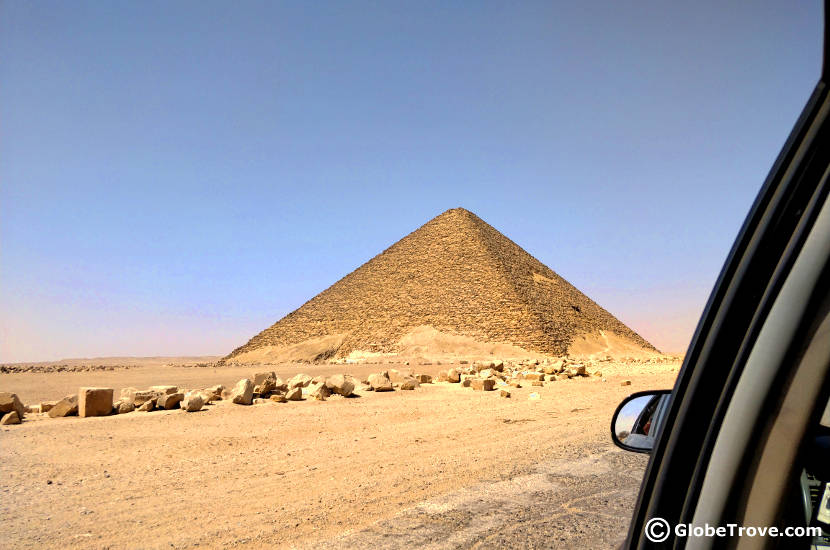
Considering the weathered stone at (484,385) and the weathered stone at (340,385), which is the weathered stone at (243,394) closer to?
the weathered stone at (340,385)

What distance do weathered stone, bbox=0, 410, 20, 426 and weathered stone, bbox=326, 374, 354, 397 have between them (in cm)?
631

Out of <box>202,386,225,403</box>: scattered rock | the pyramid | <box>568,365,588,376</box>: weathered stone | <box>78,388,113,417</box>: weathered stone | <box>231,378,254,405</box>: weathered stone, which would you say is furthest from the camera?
the pyramid

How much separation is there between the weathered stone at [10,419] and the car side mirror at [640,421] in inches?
441

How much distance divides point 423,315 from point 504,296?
1143 cm

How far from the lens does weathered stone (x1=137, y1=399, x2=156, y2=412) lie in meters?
11.2

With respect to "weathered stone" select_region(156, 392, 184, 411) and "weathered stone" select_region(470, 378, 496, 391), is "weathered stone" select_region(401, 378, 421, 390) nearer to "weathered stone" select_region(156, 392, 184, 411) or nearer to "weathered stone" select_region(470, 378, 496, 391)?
"weathered stone" select_region(470, 378, 496, 391)

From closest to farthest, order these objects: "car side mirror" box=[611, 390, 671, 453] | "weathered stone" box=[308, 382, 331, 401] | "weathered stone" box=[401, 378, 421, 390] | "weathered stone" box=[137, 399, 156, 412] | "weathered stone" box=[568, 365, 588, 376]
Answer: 1. "car side mirror" box=[611, 390, 671, 453]
2. "weathered stone" box=[137, 399, 156, 412]
3. "weathered stone" box=[308, 382, 331, 401]
4. "weathered stone" box=[401, 378, 421, 390]
5. "weathered stone" box=[568, 365, 588, 376]

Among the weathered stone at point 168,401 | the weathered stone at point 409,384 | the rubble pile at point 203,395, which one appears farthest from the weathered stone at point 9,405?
the weathered stone at point 409,384

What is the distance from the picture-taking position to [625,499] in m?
4.57

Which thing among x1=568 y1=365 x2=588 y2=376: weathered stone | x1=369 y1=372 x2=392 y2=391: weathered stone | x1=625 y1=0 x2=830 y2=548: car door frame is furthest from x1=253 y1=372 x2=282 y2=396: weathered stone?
x1=625 y1=0 x2=830 y2=548: car door frame

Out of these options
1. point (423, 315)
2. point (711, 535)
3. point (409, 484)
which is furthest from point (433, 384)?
point (423, 315)

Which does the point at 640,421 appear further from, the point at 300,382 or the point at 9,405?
the point at 300,382

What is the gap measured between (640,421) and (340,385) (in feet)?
41.2

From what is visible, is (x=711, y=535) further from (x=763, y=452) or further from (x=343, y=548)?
(x=343, y=548)
